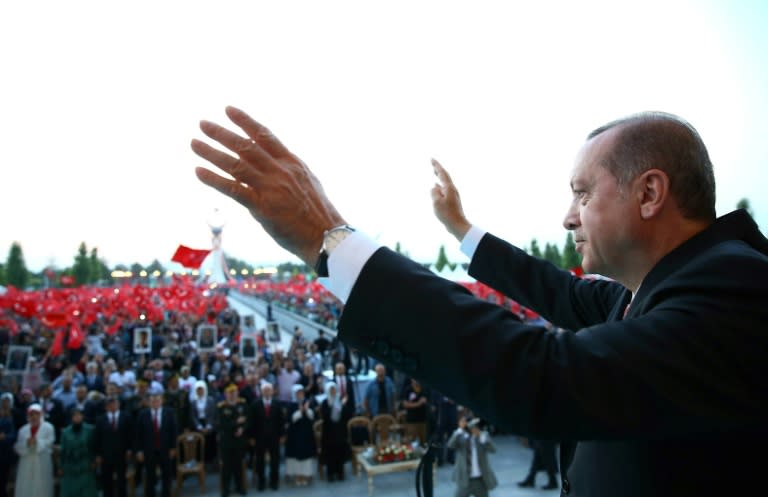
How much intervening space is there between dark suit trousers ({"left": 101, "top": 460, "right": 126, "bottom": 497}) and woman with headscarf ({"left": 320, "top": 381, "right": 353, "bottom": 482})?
337cm

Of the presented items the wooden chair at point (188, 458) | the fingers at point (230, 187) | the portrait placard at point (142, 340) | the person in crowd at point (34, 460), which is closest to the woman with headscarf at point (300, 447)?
the wooden chair at point (188, 458)

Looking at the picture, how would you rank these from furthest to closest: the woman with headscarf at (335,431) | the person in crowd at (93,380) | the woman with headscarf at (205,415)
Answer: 1. the person in crowd at (93,380)
2. the woman with headscarf at (205,415)
3. the woman with headscarf at (335,431)

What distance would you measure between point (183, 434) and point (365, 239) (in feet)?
30.4

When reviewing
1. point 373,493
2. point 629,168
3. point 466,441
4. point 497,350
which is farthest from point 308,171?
Result: point 373,493

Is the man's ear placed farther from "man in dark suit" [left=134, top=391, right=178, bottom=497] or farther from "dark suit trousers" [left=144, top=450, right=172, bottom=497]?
"dark suit trousers" [left=144, top=450, right=172, bottom=497]

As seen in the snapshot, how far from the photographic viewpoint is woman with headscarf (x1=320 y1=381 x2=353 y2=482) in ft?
29.8

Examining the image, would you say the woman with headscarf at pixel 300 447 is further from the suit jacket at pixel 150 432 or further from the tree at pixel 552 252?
the tree at pixel 552 252

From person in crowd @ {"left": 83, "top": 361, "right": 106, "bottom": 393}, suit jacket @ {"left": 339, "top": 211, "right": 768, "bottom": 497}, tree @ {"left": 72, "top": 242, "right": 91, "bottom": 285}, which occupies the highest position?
tree @ {"left": 72, "top": 242, "right": 91, "bottom": 285}

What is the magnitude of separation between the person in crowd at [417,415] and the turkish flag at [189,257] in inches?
404

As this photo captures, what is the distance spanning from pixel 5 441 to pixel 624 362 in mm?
9654

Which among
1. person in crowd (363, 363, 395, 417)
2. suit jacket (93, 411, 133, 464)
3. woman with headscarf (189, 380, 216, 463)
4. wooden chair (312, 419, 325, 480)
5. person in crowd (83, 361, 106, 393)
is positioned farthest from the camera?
person in crowd (363, 363, 395, 417)

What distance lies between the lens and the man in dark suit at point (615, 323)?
29.3 inches

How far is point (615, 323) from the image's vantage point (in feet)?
2.70

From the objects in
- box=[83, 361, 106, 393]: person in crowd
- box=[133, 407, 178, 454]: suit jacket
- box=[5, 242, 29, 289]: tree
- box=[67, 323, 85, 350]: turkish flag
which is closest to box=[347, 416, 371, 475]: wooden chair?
box=[133, 407, 178, 454]: suit jacket
